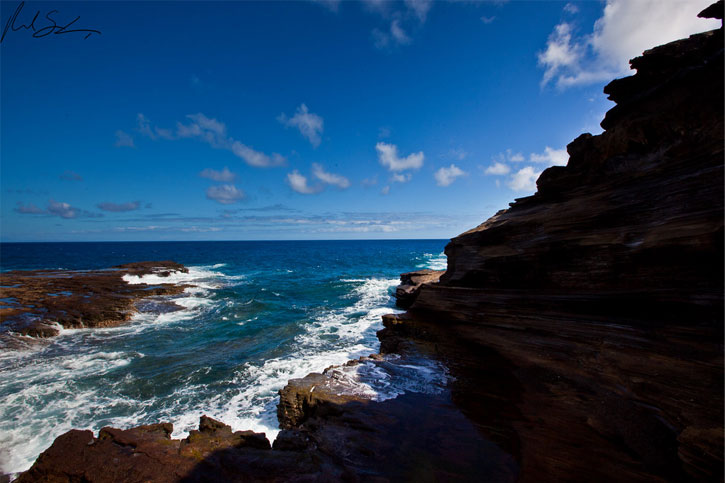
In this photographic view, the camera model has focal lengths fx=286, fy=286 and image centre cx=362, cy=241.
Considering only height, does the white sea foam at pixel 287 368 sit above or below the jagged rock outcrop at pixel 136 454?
below

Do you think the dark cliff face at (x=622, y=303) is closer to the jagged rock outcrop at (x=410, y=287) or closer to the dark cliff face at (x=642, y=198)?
the dark cliff face at (x=642, y=198)

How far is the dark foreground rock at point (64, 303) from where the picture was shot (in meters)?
17.4

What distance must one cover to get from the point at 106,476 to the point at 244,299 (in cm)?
2259

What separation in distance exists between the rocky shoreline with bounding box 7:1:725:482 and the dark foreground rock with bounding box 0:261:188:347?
16101 mm

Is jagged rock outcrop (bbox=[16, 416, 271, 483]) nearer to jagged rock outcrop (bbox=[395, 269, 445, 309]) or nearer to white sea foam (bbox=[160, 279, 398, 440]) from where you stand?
white sea foam (bbox=[160, 279, 398, 440])

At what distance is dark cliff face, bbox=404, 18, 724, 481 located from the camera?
5.59 metres

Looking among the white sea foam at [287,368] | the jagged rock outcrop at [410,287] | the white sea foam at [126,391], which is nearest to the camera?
the white sea foam at [126,391]

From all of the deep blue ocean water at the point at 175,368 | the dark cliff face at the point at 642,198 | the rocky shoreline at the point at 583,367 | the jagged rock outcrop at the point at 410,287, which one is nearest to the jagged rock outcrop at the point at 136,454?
the rocky shoreline at the point at 583,367

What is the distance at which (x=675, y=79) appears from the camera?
25.2 ft

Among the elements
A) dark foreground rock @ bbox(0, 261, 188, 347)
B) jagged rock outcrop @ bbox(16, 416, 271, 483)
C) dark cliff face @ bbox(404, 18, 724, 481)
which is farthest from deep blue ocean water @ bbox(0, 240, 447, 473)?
dark cliff face @ bbox(404, 18, 724, 481)

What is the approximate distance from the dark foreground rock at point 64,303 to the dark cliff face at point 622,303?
2279 cm

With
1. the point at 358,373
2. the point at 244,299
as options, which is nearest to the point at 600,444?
the point at 358,373

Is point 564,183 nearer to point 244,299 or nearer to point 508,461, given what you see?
point 508,461

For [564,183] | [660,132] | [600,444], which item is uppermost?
[660,132]
